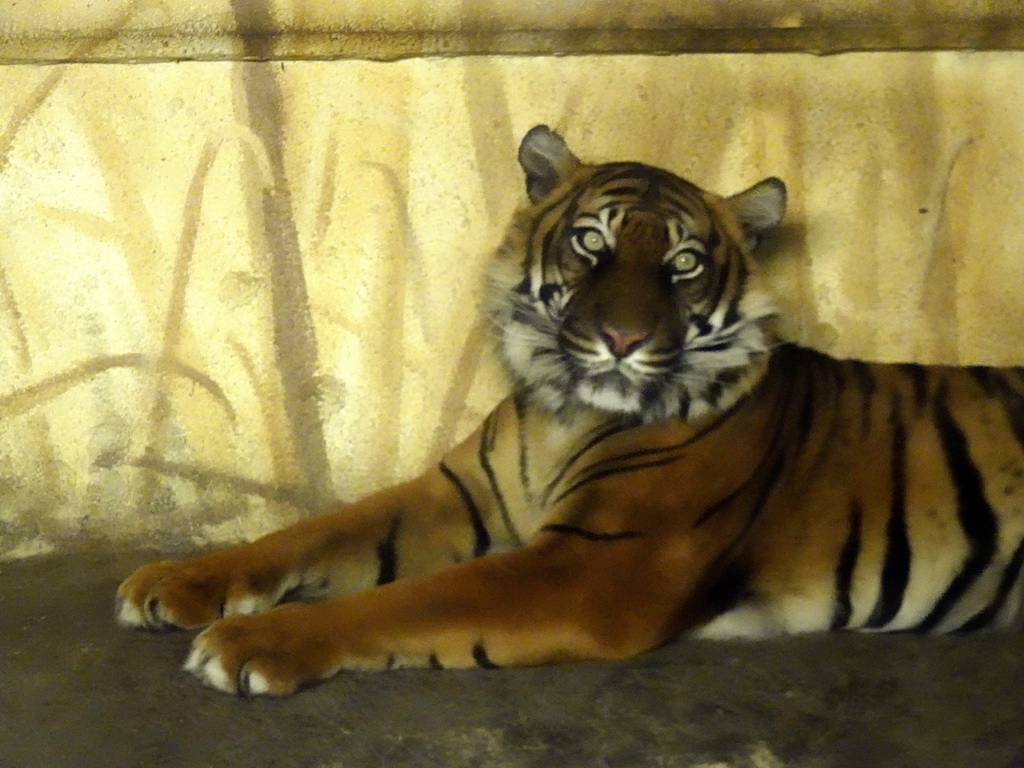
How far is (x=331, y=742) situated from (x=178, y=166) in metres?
1.15

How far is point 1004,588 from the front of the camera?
5.67 ft

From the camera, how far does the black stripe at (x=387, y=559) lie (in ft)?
5.90

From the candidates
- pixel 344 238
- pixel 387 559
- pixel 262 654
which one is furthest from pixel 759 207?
pixel 262 654

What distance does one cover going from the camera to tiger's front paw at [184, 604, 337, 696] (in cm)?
143

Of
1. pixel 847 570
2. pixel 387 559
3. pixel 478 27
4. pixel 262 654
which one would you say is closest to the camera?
pixel 262 654

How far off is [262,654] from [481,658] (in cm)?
32

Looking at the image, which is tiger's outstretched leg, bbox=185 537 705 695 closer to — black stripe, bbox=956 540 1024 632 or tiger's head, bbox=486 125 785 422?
tiger's head, bbox=486 125 785 422

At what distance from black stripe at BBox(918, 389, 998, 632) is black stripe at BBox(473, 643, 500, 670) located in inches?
29.3

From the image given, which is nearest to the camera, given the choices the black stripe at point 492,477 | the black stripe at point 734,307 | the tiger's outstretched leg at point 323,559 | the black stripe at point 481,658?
the black stripe at point 481,658

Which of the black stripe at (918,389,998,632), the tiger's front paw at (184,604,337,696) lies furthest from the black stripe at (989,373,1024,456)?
the tiger's front paw at (184,604,337,696)

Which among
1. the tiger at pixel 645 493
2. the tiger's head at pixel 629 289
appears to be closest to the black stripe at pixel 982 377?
the tiger at pixel 645 493

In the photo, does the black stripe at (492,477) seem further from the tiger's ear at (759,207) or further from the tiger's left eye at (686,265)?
the tiger's ear at (759,207)

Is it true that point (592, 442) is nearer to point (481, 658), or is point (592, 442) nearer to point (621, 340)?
point (621, 340)

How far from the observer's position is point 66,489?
6.87 ft
